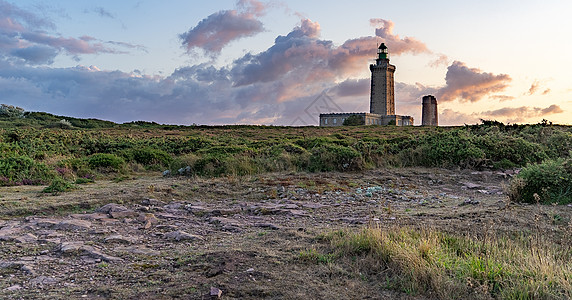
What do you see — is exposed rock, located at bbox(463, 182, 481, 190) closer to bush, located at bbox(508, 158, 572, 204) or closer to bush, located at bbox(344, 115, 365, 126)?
bush, located at bbox(508, 158, 572, 204)

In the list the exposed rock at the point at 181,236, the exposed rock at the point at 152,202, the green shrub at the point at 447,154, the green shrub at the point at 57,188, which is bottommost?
the exposed rock at the point at 181,236

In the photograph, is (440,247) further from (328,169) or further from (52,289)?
(328,169)

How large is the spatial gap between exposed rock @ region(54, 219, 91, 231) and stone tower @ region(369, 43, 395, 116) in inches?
3289

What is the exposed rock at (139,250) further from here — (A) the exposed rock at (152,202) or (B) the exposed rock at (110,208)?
(A) the exposed rock at (152,202)

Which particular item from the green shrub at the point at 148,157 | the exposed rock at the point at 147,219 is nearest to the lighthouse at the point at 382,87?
the green shrub at the point at 148,157

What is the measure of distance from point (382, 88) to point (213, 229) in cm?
8487

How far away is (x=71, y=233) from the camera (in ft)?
19.6

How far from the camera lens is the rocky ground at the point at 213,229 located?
4.01m

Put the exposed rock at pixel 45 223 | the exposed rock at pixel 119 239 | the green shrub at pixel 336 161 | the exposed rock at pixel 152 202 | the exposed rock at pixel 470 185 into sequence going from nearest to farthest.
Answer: the exposed rock at pixel 119 239 < the exposed rock at pixel 45 223 < the exposed rock at pixel 152 202 < the exposed rock at pixel 470 185 < the green shrub at pixel 336 161

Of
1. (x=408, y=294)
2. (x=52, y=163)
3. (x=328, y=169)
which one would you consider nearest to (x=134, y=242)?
(x=408, y=294)

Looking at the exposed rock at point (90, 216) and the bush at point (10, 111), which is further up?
the bush at point (10, 111)

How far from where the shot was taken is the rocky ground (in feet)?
13.2

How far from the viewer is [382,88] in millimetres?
87375

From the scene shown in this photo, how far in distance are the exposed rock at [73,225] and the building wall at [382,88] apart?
8398cm
